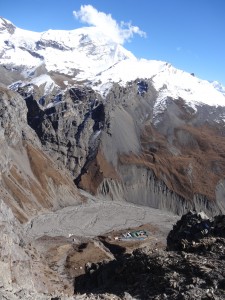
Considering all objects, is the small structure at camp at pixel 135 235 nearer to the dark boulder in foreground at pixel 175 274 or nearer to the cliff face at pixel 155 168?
the cliff face at pixel 155 168

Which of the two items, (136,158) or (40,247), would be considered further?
(136,158)

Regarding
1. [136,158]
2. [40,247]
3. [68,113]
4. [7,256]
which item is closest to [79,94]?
[68,113]

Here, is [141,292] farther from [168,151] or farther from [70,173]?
[168,151]

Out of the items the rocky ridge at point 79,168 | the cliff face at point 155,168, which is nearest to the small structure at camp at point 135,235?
the rocky ridge at point 79,168

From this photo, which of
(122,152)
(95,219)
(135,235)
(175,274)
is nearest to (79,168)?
(122,152)

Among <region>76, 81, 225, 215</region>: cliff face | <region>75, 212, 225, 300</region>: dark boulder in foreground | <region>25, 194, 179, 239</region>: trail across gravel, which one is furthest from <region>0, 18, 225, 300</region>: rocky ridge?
<region>75, 212, 225, 300</region>: dark boulder in foreground

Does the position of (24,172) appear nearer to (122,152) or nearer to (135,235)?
(135,235)

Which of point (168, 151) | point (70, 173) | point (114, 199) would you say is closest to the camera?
point (114, 199)
